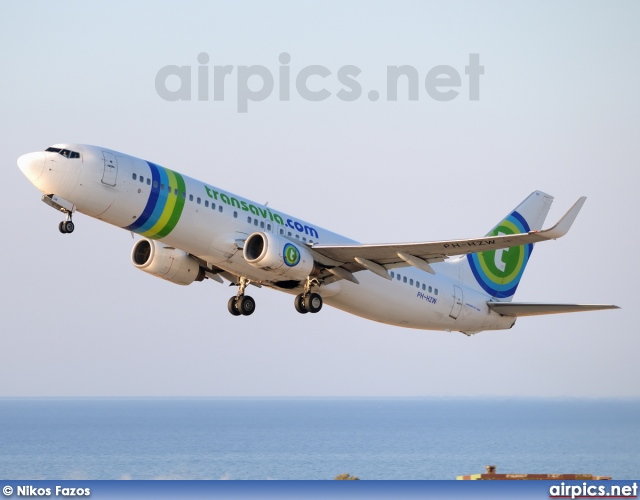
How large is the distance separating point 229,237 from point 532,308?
15471 mm

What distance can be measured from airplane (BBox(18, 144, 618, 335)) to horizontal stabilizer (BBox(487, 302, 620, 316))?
0.05m

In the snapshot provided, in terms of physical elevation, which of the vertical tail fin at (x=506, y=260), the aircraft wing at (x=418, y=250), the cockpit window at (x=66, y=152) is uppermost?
the vertical tail fin at (x=506, y=260)

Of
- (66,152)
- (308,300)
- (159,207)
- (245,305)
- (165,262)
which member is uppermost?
(66,152)

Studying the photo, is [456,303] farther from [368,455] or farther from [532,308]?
[368,455]

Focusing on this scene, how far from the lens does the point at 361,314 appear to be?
46.0 metres

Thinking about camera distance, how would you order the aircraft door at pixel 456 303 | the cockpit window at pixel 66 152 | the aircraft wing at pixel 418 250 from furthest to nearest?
the aircraft door at pixel 456 303
the cockpit window at pixel 66 152
the aircraft wing at pixel 418 250

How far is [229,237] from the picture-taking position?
4028cm

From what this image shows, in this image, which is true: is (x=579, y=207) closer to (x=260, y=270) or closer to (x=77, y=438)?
(x=260, y=270)

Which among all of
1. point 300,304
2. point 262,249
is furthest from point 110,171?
point 300,304

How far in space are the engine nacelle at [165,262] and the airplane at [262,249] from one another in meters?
0.04

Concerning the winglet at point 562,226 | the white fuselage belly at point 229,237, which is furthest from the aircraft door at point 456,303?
the winglet at point 562,226

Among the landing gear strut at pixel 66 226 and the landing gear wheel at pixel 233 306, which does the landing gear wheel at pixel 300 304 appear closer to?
the landing gear wheel at pixel 233 306

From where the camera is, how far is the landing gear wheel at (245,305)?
43844mm

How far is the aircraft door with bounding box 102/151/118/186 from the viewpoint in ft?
124
